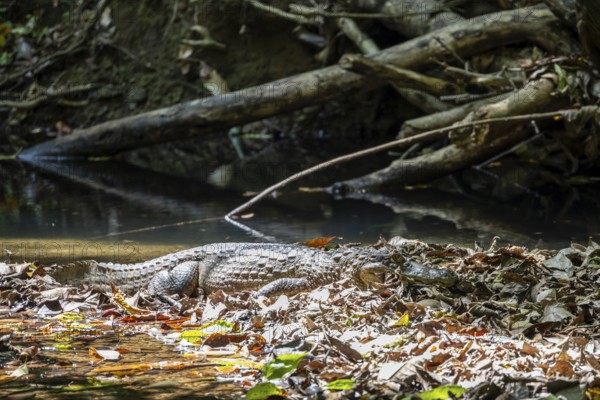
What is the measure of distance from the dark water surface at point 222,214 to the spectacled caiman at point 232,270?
0.80m

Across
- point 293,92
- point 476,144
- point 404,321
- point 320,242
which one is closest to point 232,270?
point 320,242

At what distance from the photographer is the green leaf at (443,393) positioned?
2.78 meters

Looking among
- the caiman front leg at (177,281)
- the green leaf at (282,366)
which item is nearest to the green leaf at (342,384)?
the green leaf at (282,366)

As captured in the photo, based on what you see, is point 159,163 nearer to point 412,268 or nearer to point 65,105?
point 65,105

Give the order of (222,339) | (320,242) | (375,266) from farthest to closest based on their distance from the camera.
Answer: (320,242) < (375,266) < (222,339)

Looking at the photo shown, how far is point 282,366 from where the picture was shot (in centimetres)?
308

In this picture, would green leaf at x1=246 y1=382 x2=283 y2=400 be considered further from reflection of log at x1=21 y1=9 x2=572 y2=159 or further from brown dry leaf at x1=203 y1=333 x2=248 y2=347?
reflection of log at x1=21 y1=9 x2=572 y2=159

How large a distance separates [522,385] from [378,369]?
53 cm

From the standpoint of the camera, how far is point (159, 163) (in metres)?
12.0

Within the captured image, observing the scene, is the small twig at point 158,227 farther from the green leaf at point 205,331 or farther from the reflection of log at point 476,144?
the green leaf at point 205,331

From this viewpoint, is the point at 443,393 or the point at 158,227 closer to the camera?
the point at 443,393

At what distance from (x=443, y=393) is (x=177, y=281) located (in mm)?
2251

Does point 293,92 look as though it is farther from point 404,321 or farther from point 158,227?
point 404,321

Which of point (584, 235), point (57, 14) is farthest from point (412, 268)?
point (57, 14)
